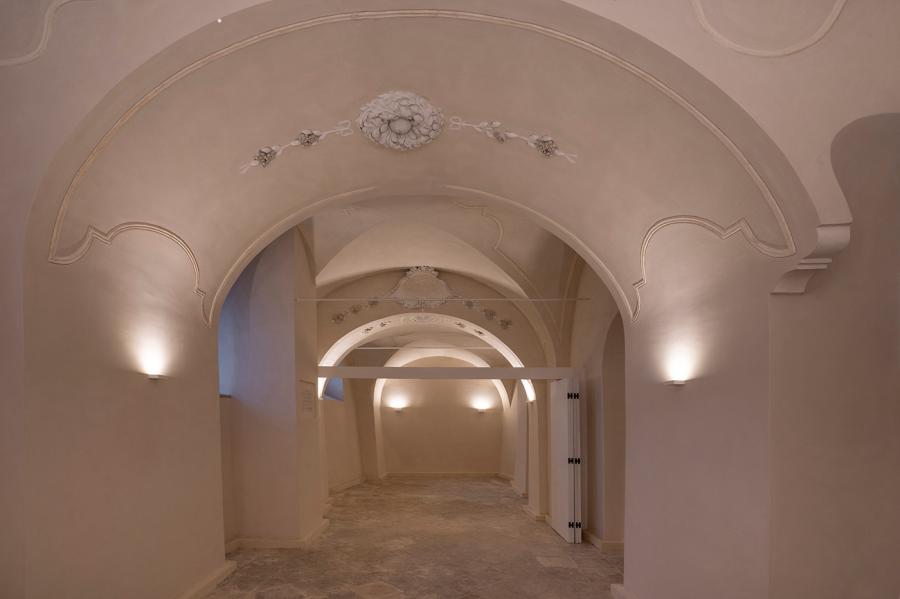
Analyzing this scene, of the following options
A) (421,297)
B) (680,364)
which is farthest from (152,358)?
(421,297)

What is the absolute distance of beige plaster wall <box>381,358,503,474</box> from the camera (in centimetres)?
1997

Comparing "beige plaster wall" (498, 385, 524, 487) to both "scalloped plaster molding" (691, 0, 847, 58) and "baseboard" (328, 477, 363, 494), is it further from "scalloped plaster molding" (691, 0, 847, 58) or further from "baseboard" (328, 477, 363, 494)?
"scalloped plaster molding" (691, 0, 847, 58)

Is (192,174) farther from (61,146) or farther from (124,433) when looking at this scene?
(124,433)

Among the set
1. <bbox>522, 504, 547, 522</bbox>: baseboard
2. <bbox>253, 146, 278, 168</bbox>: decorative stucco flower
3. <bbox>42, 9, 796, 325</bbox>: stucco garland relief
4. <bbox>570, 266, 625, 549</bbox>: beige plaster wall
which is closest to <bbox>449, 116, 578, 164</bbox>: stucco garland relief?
<bbox>42, 9, 796, 325</bbox>: stucco garland relief

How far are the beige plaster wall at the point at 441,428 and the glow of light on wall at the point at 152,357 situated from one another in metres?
14.1

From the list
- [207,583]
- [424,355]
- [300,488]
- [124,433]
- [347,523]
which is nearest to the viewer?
[124,433]

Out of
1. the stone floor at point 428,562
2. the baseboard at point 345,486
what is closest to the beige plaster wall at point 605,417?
the stone floor at point 428,562

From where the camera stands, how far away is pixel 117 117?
181 inches

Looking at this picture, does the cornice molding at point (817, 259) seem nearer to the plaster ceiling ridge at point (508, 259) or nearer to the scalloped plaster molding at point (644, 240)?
the scalloped plaster molding at point (644, 240)

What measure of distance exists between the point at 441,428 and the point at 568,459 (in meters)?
10.5

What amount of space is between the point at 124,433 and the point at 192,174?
83.9 inches

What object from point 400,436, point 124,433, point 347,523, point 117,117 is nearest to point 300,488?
point 347,523

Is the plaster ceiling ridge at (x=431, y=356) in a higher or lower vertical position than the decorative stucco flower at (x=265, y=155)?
lower

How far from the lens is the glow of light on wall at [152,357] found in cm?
588
